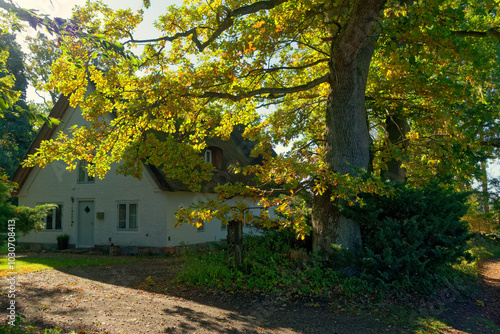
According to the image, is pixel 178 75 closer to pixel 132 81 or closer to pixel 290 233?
pixel 132 81

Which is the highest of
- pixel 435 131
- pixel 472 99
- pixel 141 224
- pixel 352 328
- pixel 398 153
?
pixel 472 99

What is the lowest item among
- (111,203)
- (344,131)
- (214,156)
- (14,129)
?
(111,203)

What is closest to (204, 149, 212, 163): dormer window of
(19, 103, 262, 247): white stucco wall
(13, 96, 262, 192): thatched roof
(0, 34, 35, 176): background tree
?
(13, 96, 262, 192): thatched roof

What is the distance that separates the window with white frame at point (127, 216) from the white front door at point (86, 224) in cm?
176

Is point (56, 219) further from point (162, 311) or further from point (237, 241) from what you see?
point (162, 311)

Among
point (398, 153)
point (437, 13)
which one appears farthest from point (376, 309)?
point (437, 13)

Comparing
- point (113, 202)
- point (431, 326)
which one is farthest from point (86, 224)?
point (431, 326)

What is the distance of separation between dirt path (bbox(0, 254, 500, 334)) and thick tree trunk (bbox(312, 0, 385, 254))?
1.92 meters

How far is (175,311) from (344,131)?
18.4 feet

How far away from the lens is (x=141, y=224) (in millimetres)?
15852

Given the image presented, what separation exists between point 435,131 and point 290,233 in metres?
5.08

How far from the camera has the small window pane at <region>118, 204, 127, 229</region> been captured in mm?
16406

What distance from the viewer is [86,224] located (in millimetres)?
17406

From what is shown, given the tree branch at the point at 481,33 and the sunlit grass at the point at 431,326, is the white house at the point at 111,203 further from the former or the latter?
the tree branch at the point at 481,33
